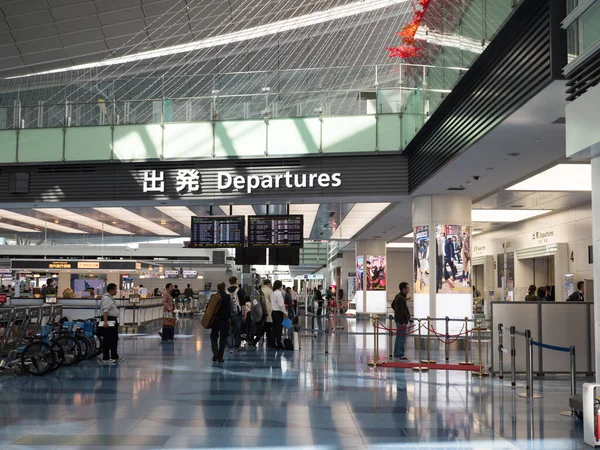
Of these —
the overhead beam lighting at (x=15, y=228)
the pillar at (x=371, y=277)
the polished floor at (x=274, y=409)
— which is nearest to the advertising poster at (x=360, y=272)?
the pillar at (x=371, y=277)

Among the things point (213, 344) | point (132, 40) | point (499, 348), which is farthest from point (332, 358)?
point (132, 40)

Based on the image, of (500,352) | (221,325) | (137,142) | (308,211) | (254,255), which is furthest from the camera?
(308,211)

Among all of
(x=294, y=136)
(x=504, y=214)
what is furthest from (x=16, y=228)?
(x=504, y=214)

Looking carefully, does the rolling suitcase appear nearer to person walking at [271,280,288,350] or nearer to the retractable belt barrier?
person walking at [271,280,288,350]

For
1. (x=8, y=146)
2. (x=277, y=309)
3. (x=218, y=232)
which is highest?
(x=8, y=146)

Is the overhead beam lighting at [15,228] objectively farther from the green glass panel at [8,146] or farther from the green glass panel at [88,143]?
the green glass panel at [88,143]

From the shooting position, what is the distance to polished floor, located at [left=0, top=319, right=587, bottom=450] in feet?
22.1

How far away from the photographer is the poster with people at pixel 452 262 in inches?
654

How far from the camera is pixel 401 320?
1500 centimetres

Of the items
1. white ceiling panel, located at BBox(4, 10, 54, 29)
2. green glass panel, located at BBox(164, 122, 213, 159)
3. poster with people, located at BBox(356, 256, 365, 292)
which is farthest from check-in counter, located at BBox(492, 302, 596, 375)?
white ceiling panel, located at BBox(4, 10, 54, 29)

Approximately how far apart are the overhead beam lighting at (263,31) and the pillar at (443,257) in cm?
906

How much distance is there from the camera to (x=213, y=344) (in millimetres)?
14141

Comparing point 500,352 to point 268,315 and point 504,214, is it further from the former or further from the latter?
point 504,214

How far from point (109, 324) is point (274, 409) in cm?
642
